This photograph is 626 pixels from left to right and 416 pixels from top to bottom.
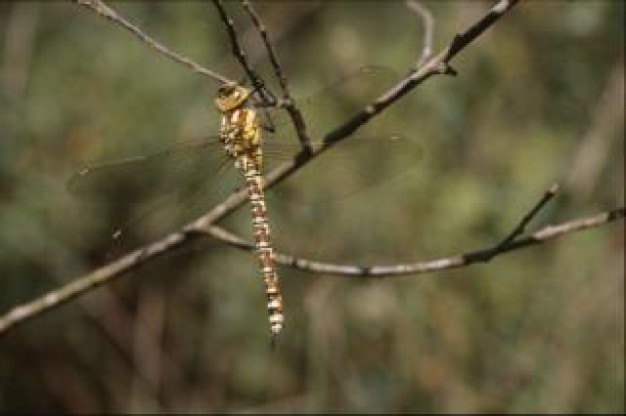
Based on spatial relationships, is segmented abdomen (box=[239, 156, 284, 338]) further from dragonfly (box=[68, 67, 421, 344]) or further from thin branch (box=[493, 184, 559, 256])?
thin branch (box=[493, 184, 559, 256])

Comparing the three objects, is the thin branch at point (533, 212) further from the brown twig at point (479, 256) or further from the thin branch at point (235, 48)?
the thin branch at point (235, 48)

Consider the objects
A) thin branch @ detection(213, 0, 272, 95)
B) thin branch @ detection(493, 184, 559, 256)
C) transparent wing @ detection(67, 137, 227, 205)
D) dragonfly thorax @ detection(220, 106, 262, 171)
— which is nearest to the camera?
thin branch @ detection(213, 0, 272, 95)

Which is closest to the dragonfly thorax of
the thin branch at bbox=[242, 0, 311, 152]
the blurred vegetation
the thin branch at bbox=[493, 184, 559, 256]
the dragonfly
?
the dragonfly

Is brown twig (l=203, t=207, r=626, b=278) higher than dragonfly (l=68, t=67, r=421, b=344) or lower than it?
lower

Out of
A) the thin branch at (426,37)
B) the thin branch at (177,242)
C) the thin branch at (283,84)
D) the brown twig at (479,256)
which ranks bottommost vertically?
the brown twig at (479,256)

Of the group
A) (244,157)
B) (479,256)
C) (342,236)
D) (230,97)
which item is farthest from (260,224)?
(342,236)

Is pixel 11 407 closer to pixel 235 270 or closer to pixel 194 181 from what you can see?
pixel 235 270

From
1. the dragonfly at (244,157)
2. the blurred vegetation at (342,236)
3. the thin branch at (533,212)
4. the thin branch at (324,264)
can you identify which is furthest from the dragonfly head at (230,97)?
the blurred vegetation at (342,236)

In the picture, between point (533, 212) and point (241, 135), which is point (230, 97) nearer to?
point (241, 135)
